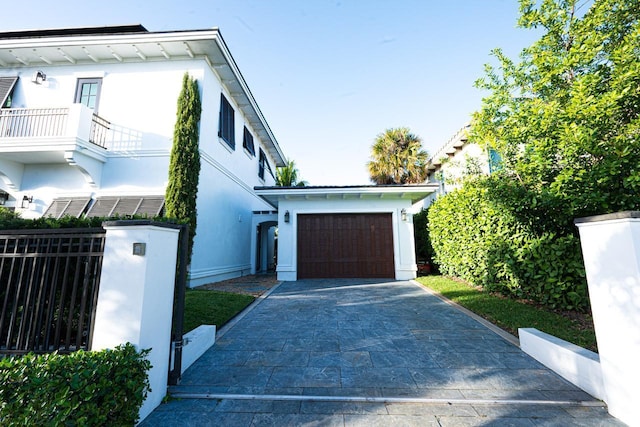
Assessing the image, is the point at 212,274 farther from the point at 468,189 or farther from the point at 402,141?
the point at 402,141

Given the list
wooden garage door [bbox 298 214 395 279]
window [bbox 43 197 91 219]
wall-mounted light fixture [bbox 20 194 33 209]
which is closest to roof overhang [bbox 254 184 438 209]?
wooden garage door [bbox 298 214 395 279]

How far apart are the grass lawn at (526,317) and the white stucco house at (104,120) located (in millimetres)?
7716

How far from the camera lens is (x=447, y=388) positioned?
8.73 feet

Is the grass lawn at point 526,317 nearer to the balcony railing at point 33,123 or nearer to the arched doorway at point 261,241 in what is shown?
the arched doorway at point 261,241

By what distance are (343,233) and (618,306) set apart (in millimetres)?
8074

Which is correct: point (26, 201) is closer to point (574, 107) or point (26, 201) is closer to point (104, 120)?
point (104, 120)

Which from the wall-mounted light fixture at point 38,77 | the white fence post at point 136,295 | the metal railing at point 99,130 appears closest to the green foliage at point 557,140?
the white fence post at point 136,295

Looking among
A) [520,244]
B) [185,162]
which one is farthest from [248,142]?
[520,244]

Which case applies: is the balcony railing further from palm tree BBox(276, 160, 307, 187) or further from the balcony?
palm tree BBox(276, 160, 307, 187)

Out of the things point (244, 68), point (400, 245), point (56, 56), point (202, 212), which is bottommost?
point (400, 245)

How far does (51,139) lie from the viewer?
24.6 feet

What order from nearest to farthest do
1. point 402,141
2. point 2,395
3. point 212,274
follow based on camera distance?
point 2,395 < point 212,274 < point 402,141

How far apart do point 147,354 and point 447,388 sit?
2.88 metres

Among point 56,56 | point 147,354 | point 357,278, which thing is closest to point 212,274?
point 357,278
